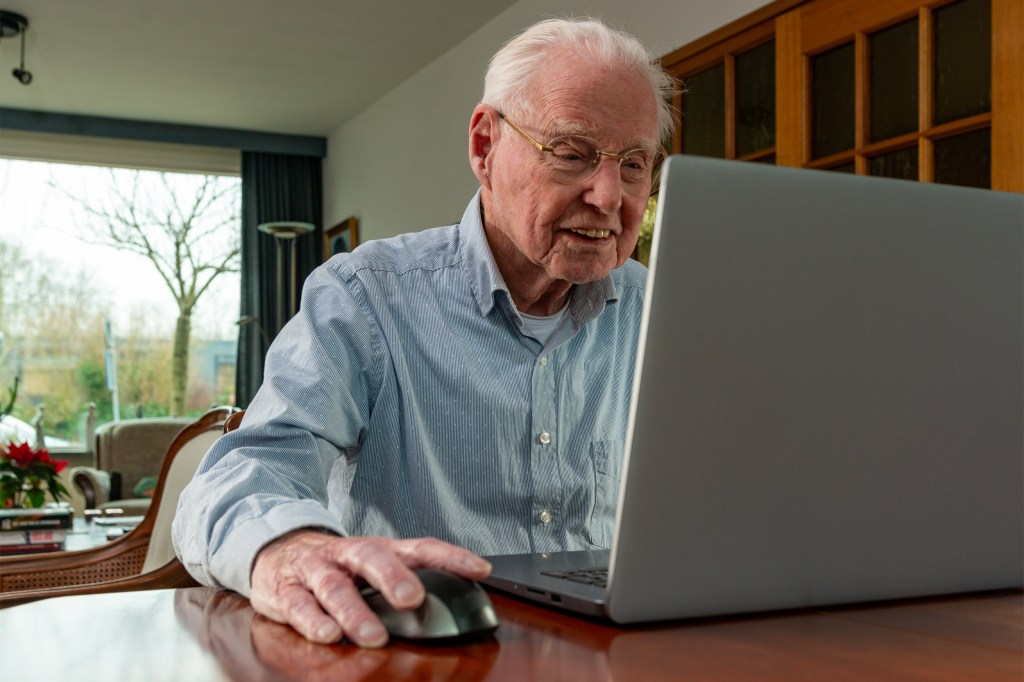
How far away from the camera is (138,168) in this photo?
25.8 feet

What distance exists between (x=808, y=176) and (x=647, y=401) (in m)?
0.18

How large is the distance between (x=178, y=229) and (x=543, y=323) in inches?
281

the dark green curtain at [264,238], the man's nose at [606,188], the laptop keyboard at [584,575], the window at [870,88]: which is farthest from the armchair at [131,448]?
the laptop keyboard at [584,575]

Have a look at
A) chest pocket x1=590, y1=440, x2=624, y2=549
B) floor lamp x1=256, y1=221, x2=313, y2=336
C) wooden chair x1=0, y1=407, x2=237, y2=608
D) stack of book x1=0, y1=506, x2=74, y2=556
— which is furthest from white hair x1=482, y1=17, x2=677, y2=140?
floor lamp x1=256, y1=221, x2=313, y2=336

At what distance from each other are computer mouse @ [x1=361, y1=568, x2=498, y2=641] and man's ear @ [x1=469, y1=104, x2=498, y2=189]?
36.6 inches

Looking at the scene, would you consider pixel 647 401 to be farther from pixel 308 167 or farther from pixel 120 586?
pixel 308 167

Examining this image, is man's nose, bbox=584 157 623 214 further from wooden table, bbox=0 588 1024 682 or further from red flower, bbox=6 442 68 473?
red flower, bbox=6 442 68 473

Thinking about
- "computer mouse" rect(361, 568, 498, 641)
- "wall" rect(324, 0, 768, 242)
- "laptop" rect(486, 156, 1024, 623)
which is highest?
"wall" rect(324, 0, 768, 242)

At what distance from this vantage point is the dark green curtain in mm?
7926

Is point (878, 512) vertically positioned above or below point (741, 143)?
below

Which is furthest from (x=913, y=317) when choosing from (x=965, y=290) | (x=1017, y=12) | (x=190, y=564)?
(x=1017, y=12)

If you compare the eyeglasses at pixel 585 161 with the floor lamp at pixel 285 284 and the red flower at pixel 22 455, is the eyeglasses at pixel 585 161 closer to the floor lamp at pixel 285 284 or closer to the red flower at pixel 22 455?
the red flower at pixel 22 455

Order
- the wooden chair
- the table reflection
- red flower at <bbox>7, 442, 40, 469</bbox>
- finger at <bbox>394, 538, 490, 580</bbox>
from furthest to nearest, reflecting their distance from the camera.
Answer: red flower at <bbox>7, 442, 40, 469</bbox>, the wooden chair, finger at <bbox>394, 538, 490, 580</bbox>, the table reflection

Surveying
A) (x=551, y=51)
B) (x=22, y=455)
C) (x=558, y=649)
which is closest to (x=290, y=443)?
(x=558, y=649)
